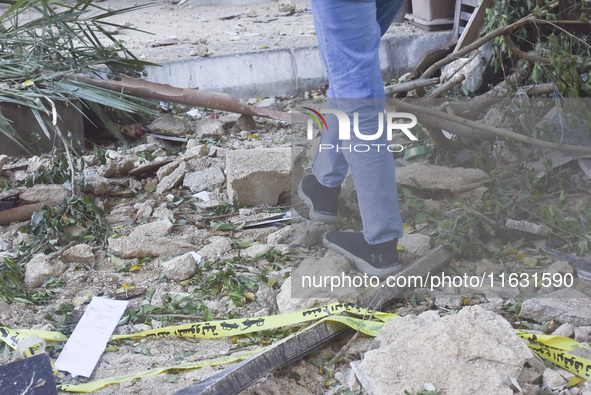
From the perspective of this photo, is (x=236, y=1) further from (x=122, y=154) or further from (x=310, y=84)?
(x=122, y=154)

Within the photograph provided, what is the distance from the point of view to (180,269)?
2.72 m

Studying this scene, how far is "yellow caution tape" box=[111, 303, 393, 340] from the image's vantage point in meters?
2.30

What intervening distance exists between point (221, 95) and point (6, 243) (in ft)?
5.60

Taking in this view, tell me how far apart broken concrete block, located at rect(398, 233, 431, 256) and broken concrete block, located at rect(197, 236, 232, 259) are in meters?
0.79

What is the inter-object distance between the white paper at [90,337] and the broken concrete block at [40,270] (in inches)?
12.6

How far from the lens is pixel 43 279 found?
2.75 metres

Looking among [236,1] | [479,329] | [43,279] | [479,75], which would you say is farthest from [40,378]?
[236,1]

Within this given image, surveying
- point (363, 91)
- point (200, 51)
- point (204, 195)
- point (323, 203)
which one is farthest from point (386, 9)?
point (200, 51)

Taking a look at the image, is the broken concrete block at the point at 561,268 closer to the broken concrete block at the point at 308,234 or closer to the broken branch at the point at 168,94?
the broken concrete block at the point at 308,234

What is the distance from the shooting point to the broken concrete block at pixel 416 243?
273cm

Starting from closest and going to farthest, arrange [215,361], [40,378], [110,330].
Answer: [40,378], [215,361], [110,330]

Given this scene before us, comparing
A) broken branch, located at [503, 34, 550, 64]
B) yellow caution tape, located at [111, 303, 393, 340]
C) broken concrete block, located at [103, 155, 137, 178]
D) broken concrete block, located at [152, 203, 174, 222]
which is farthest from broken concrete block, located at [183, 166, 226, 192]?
broken branch, located at [503, 34, 550, 64]

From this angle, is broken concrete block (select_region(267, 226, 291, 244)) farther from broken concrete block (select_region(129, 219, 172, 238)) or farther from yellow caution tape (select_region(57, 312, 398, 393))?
yellow caution tape (select_region(57, 312, 398, 393))

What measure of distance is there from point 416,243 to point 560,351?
88 centimetres
